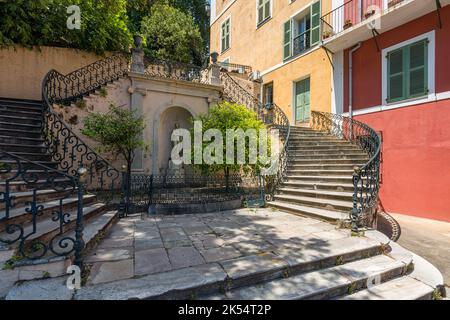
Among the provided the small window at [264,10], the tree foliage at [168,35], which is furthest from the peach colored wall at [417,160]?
the tree foliage at [168,35]

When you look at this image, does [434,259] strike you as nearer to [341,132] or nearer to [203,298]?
[203,298]

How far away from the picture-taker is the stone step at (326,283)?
2.78m

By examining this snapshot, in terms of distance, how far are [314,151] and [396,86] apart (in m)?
3.20

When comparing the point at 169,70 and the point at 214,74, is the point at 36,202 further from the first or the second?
the point at 214,74

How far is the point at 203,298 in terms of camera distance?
8.92 ft

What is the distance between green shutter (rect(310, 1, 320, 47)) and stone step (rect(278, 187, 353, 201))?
709 cm

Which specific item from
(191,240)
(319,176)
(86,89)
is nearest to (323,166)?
(319,176)

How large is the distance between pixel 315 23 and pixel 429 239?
9426 mm

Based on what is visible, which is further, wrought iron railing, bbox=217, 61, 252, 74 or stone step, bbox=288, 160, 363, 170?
wrought iron railing, bbox=217, 61, 252, 74

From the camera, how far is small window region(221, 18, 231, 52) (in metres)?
17.4

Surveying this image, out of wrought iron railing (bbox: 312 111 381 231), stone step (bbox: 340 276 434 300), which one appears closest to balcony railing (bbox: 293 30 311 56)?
wrought iron railing (bbox: 312 111 381 231)

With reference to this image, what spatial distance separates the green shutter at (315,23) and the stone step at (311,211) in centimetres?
774

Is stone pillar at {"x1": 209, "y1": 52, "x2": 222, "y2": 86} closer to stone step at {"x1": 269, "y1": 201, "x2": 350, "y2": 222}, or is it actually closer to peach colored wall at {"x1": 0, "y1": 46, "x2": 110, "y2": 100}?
peach colored wall at {"x1": 0, "y1": 46, "x2": 110, "y2": 100}

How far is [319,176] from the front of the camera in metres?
7.61
